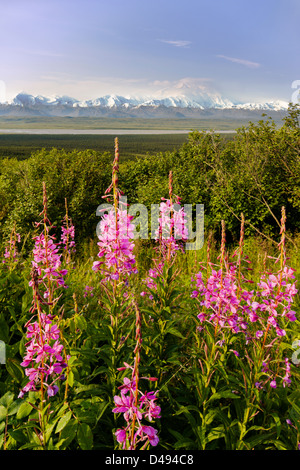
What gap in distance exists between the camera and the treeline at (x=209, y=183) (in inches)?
415

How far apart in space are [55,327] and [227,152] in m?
12.2

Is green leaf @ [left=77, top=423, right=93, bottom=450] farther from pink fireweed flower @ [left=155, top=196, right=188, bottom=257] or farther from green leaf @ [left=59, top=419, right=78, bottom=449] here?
pink fireweed flower @ [left=155, top=196, right=188, bottom=257]

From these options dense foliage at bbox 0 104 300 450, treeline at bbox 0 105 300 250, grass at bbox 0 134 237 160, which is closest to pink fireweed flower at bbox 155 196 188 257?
dense foliage at bbox 0 104 300 450

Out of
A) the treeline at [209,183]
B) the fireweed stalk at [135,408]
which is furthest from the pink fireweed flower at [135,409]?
the treeline at [209,183]

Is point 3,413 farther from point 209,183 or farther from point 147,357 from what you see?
point 209,183

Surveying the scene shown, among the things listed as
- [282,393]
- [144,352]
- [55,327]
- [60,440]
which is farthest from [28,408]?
[282,393]

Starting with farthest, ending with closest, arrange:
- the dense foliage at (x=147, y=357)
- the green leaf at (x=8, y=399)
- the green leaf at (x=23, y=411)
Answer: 1. the green leaf at (x=8, y=399)
2. the green leaf at (x=23, y=411)
3. the dense foliage at (x=147, y=357)

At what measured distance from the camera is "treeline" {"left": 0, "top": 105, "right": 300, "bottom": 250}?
1055 cm

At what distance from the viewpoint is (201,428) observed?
2.06 metres

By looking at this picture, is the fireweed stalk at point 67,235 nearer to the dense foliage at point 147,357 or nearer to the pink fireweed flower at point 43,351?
the dense foliage at point 147,357

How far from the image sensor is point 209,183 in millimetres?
11547

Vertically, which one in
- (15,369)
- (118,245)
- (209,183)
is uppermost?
(209,183)

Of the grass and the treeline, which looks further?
the grass

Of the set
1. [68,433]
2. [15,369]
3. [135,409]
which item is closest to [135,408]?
[135,409]
